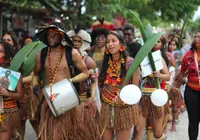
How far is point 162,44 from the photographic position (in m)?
5.38

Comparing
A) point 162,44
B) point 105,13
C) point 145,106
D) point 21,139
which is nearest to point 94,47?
point 162,44

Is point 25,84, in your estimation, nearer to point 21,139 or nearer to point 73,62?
point 21,139

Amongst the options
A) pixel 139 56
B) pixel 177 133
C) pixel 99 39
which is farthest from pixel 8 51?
pixel 177 133

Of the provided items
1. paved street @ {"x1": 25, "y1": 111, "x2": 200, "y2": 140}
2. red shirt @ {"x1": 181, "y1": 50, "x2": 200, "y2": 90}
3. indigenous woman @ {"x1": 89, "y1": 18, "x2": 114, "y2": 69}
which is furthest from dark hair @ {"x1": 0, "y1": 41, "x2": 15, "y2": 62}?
red shirt @ {"x1": 181, "y1": 50, "x2": 200, "y2": 90}

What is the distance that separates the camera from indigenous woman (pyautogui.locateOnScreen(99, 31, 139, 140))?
3982 millimetres

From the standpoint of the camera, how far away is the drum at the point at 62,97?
11.3ft

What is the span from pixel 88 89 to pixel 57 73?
4.08 feet

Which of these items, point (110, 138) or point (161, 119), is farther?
point (161, 119)

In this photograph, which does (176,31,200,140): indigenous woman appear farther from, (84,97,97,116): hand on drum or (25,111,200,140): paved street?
(25,111,200,140): paved street

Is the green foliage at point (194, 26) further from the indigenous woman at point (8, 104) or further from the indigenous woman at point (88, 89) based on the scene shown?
the indigenous woman at point (8, 104)

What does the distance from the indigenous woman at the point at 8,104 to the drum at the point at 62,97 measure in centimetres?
54

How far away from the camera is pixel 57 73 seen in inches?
146

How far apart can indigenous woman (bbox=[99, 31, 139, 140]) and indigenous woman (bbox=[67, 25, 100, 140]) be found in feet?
0.45

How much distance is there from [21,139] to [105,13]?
6.46 m
